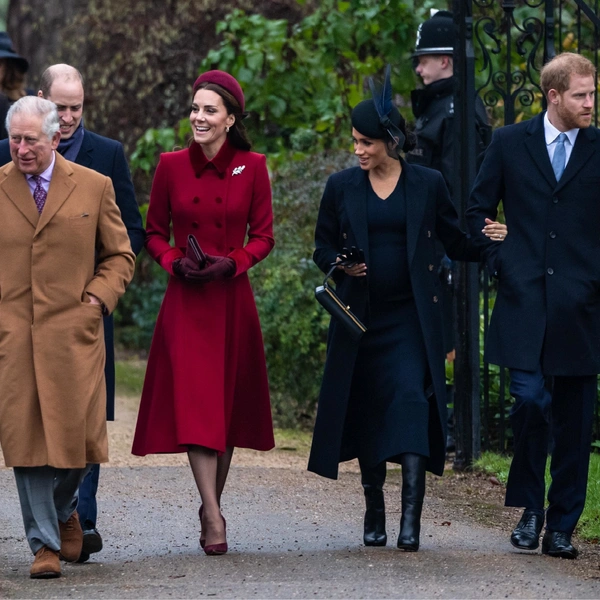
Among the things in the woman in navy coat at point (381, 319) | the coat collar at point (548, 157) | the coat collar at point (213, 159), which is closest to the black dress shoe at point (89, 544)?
the woman in navy coat at point (381, 319)

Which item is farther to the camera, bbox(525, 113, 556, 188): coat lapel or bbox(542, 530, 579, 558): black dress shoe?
bbox(525, 113, 556, 188): coat lapel

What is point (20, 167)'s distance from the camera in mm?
5734

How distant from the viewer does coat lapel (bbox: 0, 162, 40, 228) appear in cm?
571

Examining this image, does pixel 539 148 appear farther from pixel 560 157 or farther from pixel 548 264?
pixel 548 264

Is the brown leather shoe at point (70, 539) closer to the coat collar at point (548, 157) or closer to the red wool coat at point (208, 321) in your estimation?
the red wool coat at point (208, 321)

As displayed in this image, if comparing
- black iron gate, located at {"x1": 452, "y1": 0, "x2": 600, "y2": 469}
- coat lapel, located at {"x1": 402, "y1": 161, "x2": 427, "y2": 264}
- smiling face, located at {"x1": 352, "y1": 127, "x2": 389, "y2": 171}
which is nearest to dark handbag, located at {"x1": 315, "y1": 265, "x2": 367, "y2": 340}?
coat lapel, located at {"x1": 402, "y1": 161, "x2": 427, "y2": 264}

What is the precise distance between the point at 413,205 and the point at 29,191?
1.63 meters

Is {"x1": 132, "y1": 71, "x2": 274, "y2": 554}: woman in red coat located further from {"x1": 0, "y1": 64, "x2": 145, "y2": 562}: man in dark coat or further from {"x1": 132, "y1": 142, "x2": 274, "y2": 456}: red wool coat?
{"x1": 0, "y1": 64, "x2": 145, "y2": 562}: man in dark coat

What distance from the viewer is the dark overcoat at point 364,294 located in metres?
6.33

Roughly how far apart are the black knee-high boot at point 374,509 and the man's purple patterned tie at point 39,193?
1.78 meters

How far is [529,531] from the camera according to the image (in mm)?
6160

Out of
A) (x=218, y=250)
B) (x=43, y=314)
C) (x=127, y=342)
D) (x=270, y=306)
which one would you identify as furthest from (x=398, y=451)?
(x=127, y=342)

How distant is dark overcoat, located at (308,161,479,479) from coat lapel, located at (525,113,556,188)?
43 cm

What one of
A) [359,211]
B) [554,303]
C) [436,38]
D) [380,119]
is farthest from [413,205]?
[436,38]
